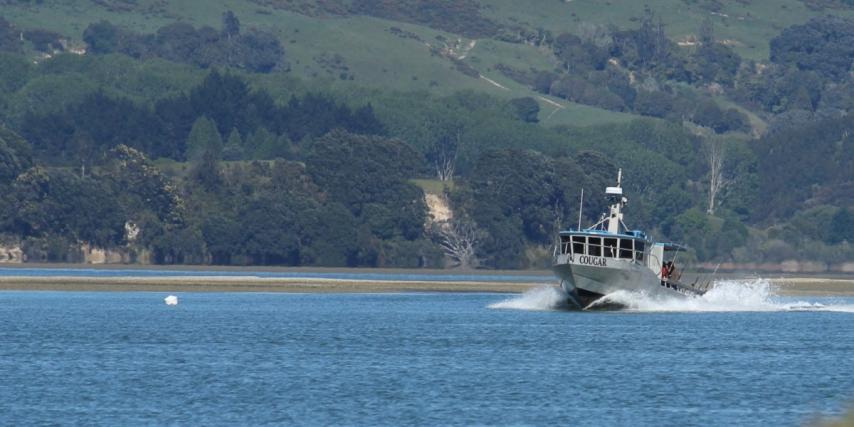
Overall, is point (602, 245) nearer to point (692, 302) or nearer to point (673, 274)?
point (673, 274)

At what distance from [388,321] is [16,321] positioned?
22.0 meters

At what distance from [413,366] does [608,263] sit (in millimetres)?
34069

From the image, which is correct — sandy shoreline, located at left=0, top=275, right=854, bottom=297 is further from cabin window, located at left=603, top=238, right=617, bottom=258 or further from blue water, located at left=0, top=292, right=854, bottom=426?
cabin window, located at left=603, top=238, right=617, bottom=258

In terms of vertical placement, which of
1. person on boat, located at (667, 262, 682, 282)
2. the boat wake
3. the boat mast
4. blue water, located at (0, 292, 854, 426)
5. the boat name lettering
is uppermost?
the boat mast

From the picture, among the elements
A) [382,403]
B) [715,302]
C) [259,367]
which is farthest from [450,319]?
[382,403]

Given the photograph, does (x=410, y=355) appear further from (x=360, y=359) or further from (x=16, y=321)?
(x=16, y=321)

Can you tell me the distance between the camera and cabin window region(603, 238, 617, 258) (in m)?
115

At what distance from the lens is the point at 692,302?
12825cm

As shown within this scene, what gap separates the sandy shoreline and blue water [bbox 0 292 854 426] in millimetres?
30223

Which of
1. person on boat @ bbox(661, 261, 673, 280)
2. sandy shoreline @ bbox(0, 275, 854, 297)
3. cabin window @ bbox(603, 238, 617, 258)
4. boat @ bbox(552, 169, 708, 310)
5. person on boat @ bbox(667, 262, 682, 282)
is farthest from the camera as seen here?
sandy shoreline @ bbox(0, 275, 854, 297)

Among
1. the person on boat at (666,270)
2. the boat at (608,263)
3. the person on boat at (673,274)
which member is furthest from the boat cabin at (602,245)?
the person on boat at (673,274)

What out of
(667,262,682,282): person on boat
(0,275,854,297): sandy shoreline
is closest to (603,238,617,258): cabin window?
(667,262,682,282): person on boat

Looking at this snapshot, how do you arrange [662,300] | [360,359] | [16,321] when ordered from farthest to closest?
[662,300] < [16,321] < [360,359]

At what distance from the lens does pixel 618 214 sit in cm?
11875
